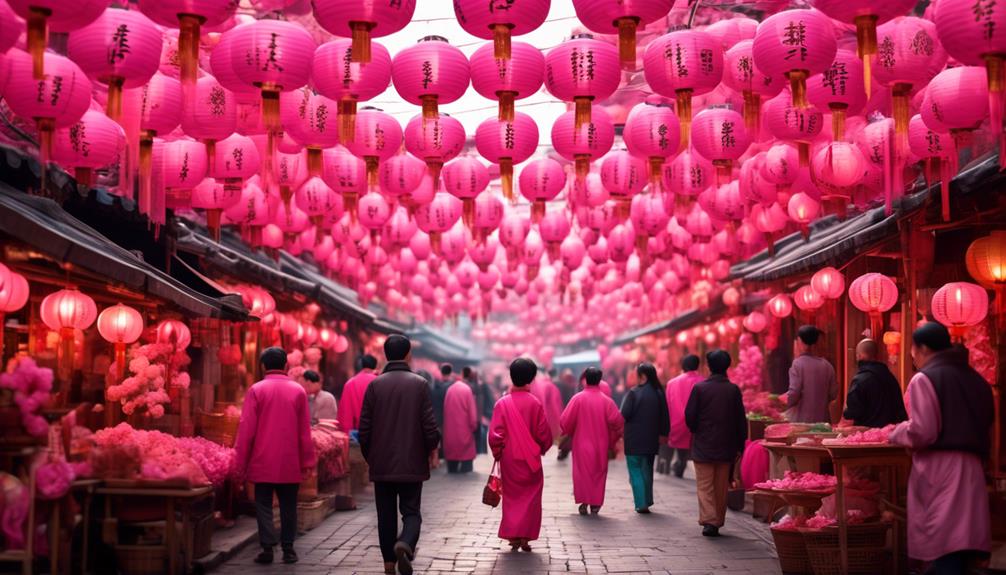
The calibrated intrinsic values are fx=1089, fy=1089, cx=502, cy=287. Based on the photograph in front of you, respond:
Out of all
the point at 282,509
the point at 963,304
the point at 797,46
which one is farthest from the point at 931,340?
the point at 282,509

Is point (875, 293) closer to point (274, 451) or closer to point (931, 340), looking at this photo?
point (931, 340)

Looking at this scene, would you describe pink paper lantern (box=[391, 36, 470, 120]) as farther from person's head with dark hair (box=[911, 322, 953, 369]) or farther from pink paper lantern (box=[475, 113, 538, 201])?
person's head with dark hair (box=[911, 322, 953, 369])

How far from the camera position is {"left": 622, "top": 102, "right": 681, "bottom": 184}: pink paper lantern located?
11734 millimetres

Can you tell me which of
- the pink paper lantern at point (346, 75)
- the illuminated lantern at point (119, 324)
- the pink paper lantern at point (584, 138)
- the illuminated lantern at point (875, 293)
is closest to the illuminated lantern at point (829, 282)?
the illuminated lantern at point (875, 293)

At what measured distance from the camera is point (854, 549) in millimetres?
9641

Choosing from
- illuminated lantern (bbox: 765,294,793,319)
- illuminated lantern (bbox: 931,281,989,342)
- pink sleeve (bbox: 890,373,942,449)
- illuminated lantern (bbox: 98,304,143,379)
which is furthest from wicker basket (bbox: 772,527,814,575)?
illuminated lantern (bbox: 765,294,793,319)

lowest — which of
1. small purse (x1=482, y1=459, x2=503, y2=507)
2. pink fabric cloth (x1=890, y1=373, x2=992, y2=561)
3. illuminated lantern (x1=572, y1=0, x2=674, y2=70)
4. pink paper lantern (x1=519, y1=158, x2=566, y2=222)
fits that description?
small purse (x1=482, y1=459, x2=503, y2=507)

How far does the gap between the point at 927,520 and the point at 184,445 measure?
7.26 metres

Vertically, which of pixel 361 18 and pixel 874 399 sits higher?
pixel 361 18

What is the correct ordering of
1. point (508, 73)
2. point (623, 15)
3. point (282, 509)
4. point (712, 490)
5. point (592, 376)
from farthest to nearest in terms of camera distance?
1. point (592, 376)
2. point (712, 490)
3. point (282, 509)
4. point (508, 73)
5. point (623, 15)

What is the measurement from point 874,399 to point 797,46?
435 cm

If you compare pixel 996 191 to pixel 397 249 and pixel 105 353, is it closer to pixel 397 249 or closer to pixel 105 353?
pixel 105 353

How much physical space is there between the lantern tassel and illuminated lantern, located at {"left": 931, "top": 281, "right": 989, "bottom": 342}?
5.47m

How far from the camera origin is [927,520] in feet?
25.9
